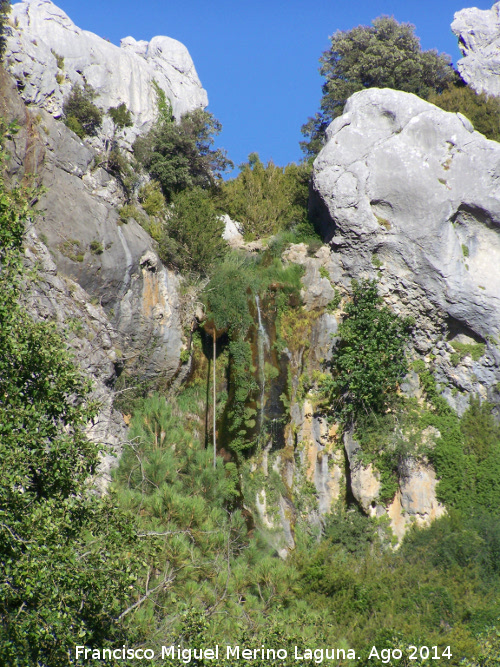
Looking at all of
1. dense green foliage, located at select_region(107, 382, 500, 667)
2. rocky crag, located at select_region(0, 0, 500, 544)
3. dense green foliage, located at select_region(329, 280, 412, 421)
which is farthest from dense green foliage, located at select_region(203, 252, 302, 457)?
dense green foliage, located at select_region(329, 280, 412, 421)

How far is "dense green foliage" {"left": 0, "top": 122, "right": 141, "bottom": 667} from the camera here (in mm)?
5207

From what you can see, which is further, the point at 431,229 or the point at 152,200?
the point at 152,200

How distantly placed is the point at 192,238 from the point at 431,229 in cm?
612

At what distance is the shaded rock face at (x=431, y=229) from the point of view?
621 inches

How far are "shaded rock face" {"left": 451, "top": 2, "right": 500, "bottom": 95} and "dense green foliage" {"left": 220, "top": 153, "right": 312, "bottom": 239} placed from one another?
268 inches

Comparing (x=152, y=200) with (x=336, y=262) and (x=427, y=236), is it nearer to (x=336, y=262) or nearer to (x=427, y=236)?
(x=336, y=262)

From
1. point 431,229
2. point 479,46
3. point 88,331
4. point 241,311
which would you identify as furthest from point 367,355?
point 479,46

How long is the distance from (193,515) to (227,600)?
1.80m

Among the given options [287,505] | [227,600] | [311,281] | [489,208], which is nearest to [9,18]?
[311,281]

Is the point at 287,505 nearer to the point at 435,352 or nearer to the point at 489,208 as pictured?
the point at 435,352

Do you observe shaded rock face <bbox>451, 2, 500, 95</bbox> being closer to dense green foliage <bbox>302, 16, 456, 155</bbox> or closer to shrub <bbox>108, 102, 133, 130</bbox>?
dense green foliage <bbox>302, 16, 456, 155</bbox>

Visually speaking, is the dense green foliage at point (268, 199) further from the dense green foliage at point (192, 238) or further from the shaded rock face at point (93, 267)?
the shaded rock face at point (93, 267)

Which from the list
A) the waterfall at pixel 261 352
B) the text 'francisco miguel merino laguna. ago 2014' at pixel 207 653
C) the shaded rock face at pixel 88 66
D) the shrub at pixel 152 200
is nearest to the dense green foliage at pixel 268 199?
the shrub at pixel 152 200

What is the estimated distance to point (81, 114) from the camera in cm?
1777
